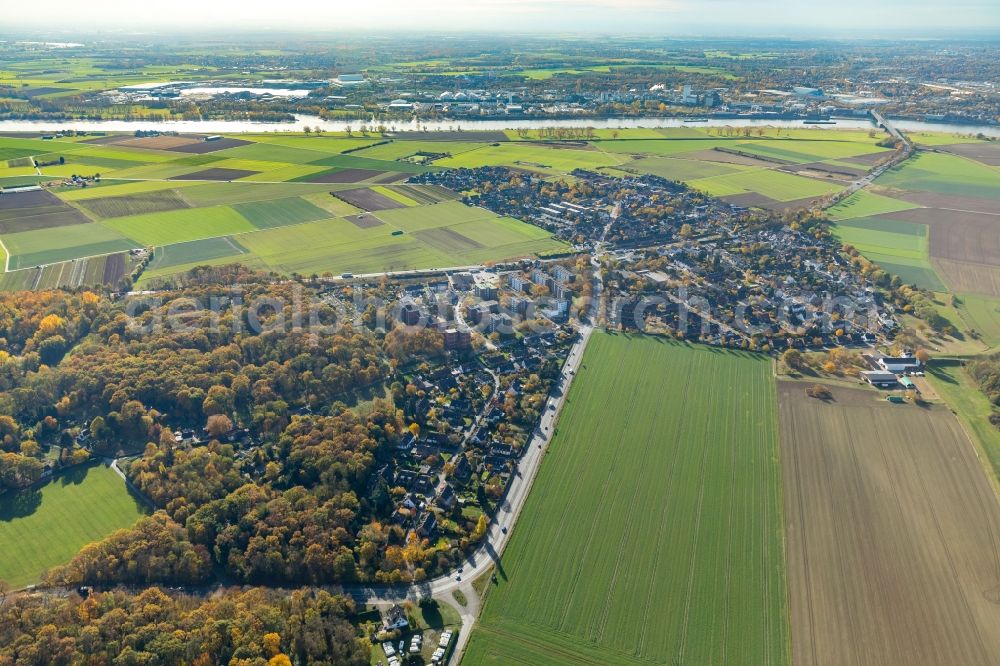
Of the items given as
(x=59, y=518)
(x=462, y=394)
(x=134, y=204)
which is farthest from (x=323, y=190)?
(x=59, y=518)

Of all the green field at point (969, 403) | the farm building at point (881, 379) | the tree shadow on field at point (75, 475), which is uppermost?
the farm building at point (881, 379)

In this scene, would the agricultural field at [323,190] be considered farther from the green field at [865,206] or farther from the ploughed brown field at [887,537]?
the ploughed brown field at [887,537]

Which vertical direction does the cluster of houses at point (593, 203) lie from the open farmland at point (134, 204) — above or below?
above

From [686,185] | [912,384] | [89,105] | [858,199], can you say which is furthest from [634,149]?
[89,105]

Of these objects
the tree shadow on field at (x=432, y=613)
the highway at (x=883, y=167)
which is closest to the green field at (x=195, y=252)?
the tree shadow on field at (x=432, y=613)

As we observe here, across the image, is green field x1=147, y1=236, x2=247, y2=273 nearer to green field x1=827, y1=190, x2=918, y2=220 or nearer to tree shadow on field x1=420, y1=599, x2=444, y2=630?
tree shadow on field x1=420, y1=599, x2=444, y2=630

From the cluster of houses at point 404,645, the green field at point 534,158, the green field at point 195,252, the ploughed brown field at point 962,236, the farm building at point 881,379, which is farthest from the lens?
the green field at point 534,158

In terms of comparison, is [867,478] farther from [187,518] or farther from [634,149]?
[634,149]

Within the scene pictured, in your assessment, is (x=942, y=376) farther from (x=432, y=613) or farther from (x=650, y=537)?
(x=432, y=613)
